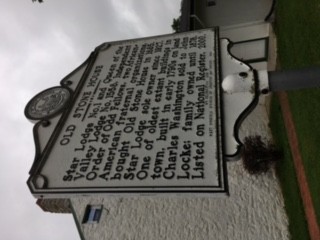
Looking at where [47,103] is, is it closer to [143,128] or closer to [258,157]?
[143,128]

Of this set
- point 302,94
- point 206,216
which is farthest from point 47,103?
point 206,216

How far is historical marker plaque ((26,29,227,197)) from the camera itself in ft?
10.8

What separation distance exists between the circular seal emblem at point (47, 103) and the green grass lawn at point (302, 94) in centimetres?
539

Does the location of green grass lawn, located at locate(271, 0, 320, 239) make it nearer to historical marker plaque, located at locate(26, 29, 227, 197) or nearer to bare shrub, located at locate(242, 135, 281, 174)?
bare shrub, located at locate(242, 135, 281, 174)

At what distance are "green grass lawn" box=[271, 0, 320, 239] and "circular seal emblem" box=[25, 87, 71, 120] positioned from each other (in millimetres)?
5388

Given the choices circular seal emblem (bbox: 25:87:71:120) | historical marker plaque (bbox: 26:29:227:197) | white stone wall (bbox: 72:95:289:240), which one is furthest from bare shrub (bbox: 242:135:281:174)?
circular seal emblem (bbox: 25:87:71:120)

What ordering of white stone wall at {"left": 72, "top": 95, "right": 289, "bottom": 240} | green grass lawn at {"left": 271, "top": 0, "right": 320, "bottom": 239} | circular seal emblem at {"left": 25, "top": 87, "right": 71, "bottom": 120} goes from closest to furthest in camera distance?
circular seal emblem at {"left": 25, "top": 87, "right": 71, "bottom": 120}
green grass lawn at {"left": 271, "top": 0, "right": 320, "bottom": 239}
white stone wall at {"left": 72, "top": 95, "right": 289, "bottom": 240}

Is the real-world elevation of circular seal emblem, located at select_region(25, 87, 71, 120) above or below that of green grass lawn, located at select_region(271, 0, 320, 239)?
above

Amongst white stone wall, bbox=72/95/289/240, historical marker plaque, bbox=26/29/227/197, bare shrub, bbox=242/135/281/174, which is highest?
historical marker plaque, bbox=26/29/227/197

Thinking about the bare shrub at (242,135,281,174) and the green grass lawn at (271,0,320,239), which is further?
the bare shrub at (242,135,281,174)

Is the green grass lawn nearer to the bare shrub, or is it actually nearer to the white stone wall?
the bare shrub

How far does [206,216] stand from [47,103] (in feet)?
Result: 26.2

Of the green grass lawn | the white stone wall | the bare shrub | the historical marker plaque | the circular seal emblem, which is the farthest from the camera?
the bare shrub

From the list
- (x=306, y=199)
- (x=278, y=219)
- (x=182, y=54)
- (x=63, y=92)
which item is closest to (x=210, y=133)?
(x=182, y=54)
